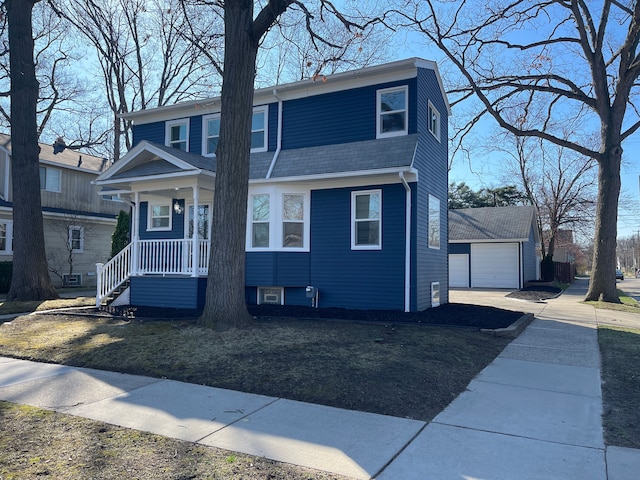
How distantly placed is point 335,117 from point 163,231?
6.33 m

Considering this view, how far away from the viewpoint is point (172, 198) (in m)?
14.2

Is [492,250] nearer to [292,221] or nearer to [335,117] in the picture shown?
[335,117]

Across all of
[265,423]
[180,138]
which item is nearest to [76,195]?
[180,138]

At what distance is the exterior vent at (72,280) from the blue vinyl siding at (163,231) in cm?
983

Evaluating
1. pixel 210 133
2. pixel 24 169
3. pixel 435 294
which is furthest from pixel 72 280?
pixel 435 294

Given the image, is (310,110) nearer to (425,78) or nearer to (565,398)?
(425,78)

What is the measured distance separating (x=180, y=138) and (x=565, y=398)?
13161 mm

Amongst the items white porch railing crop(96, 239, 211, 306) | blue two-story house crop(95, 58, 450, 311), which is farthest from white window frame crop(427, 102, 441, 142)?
white porch railing crop(96, 239, 211, 306)

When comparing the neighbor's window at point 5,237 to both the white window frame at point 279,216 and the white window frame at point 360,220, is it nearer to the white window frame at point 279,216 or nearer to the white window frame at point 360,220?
the white window frame at point 279,216

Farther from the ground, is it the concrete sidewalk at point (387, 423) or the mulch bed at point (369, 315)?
the mulch bed at point (369, 315)

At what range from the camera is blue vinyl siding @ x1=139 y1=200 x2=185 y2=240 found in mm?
14125

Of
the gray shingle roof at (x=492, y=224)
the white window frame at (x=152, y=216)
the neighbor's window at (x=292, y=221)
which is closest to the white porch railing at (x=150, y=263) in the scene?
the white window frame at (x=152, y=216)

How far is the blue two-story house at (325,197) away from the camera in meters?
11.4

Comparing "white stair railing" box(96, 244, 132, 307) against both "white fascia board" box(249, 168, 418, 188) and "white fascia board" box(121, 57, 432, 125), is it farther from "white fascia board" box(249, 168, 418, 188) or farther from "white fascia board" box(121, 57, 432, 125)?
"white fascia board" box(121, 57, 432, 125)
